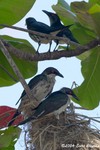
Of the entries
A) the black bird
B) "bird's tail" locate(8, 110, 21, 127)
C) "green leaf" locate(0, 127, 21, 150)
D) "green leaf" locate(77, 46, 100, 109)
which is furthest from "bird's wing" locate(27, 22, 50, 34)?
"green leaf" locate(0, 127, 21, 150)

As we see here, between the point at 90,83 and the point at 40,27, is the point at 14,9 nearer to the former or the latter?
the point at 40,27

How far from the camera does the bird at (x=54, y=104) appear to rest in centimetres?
371

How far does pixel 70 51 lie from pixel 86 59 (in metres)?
0.92

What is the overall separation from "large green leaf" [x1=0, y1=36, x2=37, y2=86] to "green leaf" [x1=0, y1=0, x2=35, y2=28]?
0.67 feet

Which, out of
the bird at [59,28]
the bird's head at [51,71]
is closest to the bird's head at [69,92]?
the bird's head at [51,71]

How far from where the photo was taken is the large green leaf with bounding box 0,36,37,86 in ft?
13.0

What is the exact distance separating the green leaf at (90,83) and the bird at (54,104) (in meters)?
0.07

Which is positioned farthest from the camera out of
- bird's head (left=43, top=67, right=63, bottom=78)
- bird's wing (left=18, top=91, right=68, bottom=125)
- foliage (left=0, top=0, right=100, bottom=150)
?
bird's head (left=43, top=67, right=63, bottom=78)

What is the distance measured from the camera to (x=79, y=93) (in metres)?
4.22

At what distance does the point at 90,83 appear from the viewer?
13.5ft

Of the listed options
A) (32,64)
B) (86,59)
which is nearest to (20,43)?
(32,64)

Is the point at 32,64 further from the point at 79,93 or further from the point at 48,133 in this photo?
the point at 48,133

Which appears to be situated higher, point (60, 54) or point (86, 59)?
point (86, 59)

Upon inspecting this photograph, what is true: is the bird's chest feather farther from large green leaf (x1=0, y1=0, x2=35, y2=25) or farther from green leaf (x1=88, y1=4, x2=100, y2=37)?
green leaf (x1=88, y1=4, x2=100, y2=37)
